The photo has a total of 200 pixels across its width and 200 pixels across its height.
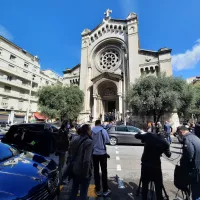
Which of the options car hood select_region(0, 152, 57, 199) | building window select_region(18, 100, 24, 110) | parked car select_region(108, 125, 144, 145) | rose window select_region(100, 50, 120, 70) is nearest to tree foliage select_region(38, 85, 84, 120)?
rose window select_region(100, 50, 120, 70)

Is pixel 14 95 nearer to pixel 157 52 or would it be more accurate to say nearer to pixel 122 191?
pixel 157 52

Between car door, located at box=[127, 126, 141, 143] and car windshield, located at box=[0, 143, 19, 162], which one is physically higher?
car windshield, located at box=[0, 143, 19, 162]

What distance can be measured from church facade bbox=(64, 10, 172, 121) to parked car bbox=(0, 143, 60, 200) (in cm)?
1897

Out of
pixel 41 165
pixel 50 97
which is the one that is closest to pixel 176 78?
pixel 50 97

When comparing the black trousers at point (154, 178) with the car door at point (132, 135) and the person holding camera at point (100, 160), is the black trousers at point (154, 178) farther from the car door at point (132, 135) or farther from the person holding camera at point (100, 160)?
the car door at point (132, 135)

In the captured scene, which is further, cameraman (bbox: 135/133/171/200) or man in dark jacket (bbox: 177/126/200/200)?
cameraman (bbox: 135/133/171/200)

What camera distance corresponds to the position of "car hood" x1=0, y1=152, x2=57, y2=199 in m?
1.80

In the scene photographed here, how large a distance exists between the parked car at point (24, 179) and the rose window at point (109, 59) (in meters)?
23.8

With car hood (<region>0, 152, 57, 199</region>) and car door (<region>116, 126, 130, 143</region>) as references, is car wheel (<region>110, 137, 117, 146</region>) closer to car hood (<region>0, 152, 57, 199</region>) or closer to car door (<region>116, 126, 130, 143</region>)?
car door (<region>116, 126, 130, 143</region>)

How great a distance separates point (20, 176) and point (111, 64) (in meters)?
25.0

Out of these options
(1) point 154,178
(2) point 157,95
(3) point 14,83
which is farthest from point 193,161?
(3) point 14,83

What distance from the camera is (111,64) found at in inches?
1011

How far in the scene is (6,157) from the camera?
2.81 meters

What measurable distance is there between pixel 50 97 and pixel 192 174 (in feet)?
64.6
